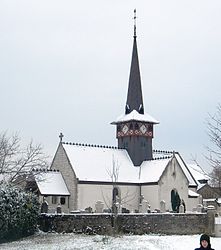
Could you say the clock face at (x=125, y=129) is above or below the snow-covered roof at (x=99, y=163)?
above

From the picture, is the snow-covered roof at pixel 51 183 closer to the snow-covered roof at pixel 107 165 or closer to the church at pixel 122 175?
the church at pixel 122 175

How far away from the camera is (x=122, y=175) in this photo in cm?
5438

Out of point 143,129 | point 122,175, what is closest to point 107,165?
point 122,175

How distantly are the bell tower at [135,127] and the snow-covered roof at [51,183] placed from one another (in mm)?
9308

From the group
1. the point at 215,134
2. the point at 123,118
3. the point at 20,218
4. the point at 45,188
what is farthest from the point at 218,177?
the point at 123,118

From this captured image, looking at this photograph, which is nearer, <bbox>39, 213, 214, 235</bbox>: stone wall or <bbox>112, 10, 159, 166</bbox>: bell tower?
<bbox>39, 213, 214, 235</bbox>: stone wall

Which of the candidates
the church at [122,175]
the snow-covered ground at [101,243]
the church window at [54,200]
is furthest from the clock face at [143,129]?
the snow-covered ground at [101,243]

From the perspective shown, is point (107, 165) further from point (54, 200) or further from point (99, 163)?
point (54, 200)

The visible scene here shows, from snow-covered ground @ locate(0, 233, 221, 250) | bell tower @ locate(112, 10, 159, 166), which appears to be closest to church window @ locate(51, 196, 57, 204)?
bell tower @ locate(112, 10, 159, 166)

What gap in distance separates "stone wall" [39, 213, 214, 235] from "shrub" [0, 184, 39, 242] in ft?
4.61

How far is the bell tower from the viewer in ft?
191

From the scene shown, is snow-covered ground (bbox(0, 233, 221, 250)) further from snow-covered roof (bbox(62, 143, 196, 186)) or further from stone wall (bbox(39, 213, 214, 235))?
snow-covered roof (bbox(62, 143, 196, 186))

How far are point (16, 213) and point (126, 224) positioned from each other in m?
7.10

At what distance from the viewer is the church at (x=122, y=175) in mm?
50750
